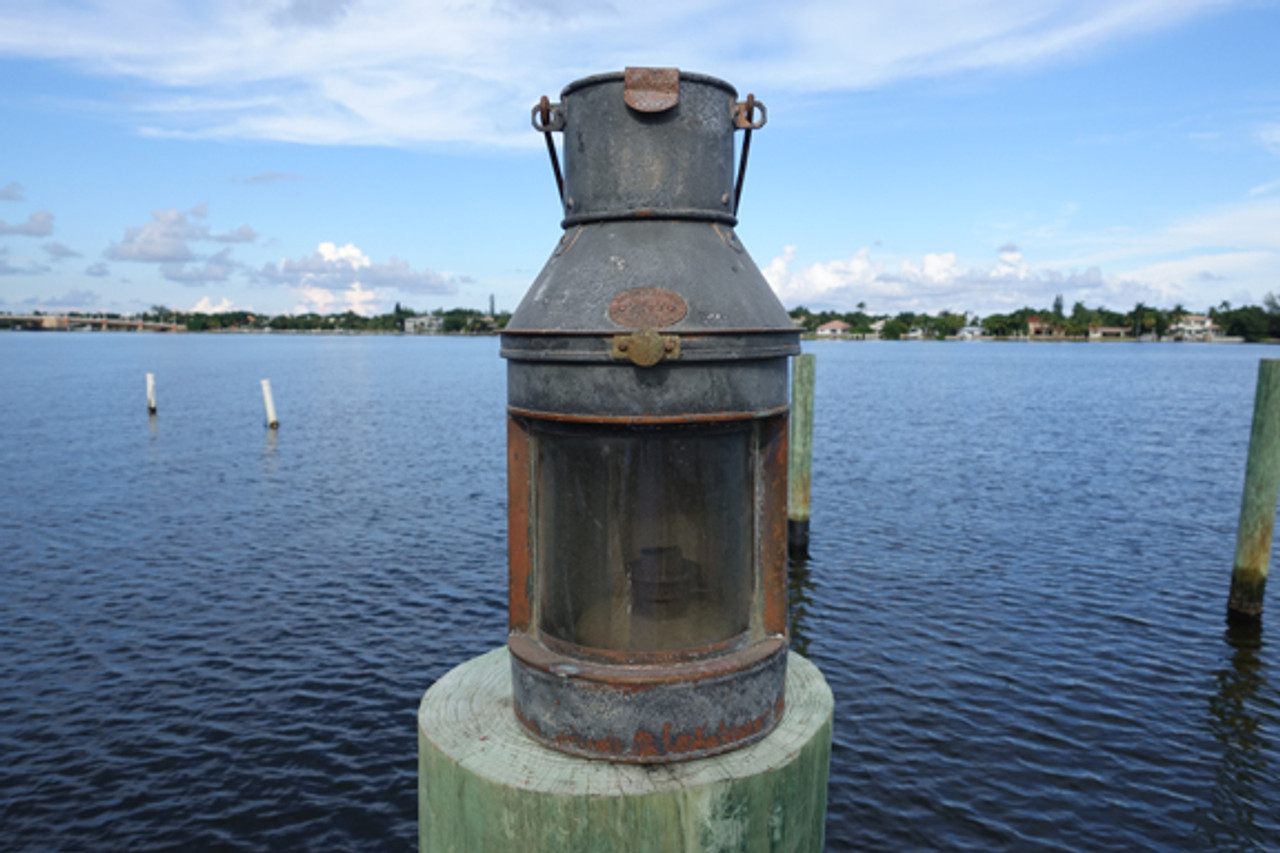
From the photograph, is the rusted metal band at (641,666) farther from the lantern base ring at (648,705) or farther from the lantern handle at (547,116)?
the lantern handle at (547,116)

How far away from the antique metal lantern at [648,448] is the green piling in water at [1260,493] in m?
10.6

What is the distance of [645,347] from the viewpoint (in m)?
3.79

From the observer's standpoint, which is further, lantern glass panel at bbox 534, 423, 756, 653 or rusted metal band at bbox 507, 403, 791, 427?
lantern glass panel at bbox 534, 423, 756, 653

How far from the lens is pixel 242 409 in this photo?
44781 mm

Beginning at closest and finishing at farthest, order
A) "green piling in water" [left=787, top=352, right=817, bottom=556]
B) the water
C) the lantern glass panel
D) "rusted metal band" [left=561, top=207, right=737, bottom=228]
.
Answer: the lantern glass panel → "rusted metal band" [left=561, top=207, right=737, bottom=228] → the water → "green piling in water" [left=787, top=352, right=817, bottom=556]

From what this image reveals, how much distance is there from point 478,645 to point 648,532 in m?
9.63

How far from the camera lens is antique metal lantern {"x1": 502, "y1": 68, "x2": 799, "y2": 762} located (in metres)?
3.95

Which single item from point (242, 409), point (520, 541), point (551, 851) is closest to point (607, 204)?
point (520, 541)

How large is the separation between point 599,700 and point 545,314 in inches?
71.7

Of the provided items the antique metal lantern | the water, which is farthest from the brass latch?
the water

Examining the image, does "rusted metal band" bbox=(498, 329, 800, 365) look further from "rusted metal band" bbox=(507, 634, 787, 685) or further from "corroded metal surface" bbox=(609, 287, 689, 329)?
"rusted metal band" bbox=(507, 634, 787, 685)

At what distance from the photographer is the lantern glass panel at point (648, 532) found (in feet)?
13.3

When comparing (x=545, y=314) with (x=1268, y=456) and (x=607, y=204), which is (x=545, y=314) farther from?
(x=1268, y=456)

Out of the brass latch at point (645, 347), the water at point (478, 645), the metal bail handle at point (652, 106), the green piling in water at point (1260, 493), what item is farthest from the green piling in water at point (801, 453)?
the brass latch at point (645, 347)
